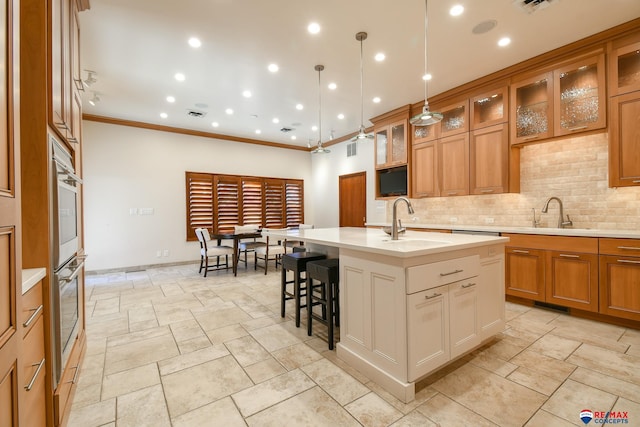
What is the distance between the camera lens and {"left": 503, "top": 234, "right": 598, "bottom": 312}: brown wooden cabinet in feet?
9.54

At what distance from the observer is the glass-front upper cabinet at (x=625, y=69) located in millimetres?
2850

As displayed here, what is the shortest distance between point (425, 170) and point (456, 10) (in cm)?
254

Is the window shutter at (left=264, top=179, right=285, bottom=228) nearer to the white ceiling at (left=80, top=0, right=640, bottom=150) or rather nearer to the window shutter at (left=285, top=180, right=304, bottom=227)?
A: the window shutter at (left=285, top=180, right=304, bottom=227)

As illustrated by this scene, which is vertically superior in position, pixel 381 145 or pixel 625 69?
pixel 625 69

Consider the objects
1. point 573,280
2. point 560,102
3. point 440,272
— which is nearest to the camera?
point 440,272

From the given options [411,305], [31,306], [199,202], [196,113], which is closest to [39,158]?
[31,306]

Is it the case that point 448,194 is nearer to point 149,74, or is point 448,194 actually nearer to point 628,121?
point 628,121

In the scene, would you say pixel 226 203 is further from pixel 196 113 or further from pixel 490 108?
pixel 490 108

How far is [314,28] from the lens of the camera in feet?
9.46

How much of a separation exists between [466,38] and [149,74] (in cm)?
396

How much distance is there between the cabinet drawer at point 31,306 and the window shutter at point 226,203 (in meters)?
5.41

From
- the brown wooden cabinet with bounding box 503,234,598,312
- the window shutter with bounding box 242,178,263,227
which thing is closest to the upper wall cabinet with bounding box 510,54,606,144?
the brown wooden cabinet with bounding box 503,234,598,312

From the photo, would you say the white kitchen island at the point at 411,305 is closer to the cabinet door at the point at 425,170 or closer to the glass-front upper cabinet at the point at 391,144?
the cabinet door at the point at 425,170

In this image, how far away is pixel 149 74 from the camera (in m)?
3.79
